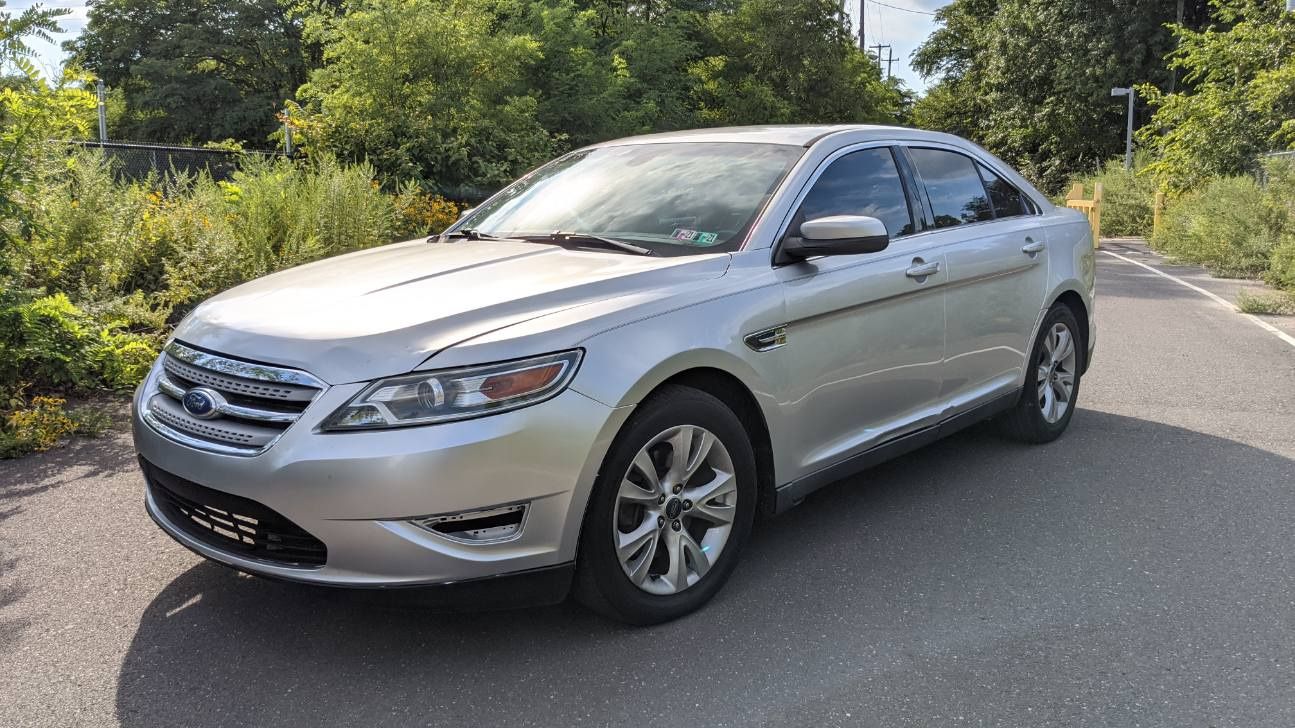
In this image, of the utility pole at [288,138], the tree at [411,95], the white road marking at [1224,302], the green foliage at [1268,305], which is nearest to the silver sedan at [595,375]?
the white road marking at [1224,302]

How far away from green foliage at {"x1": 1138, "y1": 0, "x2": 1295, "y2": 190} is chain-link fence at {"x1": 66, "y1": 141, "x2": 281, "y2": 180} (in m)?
18.1

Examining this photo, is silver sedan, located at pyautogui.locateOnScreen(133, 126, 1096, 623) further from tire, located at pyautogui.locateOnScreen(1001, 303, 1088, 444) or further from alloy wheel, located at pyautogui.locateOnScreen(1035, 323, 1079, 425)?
alloy wheel, located at pyautogui.locateOnScreen(1035, 323, 1079, 425)

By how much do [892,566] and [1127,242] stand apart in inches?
1035

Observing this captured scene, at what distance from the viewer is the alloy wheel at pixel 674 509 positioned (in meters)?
3.42

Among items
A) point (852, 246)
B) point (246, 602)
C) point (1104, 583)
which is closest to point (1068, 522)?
point (1104, 583)

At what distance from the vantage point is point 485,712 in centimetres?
303

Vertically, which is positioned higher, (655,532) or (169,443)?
(169,443)

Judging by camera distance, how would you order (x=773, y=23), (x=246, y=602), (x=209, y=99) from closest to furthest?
(x=246, y=602)
(x=773, y=23)
(x=209, y=99)

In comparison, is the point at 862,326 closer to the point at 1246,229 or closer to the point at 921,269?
the point at 921,269

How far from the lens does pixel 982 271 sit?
5.02 m

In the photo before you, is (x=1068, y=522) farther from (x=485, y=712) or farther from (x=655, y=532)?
(x=485, y=712)

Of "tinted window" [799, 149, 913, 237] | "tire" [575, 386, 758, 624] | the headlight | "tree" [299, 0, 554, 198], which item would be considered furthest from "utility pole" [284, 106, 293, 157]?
the headlight

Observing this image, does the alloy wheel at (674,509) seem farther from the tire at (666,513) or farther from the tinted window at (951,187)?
the tinted window at (951,187)

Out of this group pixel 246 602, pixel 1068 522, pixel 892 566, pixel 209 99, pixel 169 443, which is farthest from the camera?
pixel 209 99
